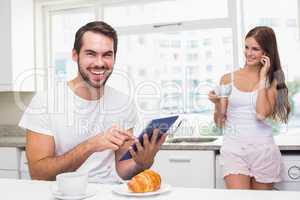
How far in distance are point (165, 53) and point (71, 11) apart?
1.10m

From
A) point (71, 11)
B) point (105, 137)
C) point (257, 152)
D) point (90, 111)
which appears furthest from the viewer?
point (71, 11)

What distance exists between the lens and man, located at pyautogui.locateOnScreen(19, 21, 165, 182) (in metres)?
1.74

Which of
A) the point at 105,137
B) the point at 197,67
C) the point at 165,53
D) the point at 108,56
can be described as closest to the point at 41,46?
the point at 165,53

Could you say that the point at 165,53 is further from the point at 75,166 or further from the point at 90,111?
the point at 75,166

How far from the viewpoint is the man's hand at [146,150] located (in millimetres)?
1635

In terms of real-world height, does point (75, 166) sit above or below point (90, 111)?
below

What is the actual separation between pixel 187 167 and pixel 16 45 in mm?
1919

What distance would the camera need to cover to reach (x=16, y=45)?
12.1ft

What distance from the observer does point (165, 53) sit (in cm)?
375

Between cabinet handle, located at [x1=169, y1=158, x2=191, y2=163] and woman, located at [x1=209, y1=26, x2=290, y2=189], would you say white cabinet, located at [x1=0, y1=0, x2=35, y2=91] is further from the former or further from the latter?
woman, located at [x1=209, y1=26, x2=290, y2=189]

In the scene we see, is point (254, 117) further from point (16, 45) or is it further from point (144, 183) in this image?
point (16, 45)

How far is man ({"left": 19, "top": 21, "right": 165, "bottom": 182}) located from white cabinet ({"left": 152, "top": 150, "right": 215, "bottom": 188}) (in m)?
0.96

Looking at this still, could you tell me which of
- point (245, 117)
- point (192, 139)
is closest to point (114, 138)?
point (245, 117)

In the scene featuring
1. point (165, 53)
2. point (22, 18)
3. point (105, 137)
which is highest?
point (22, 18)
